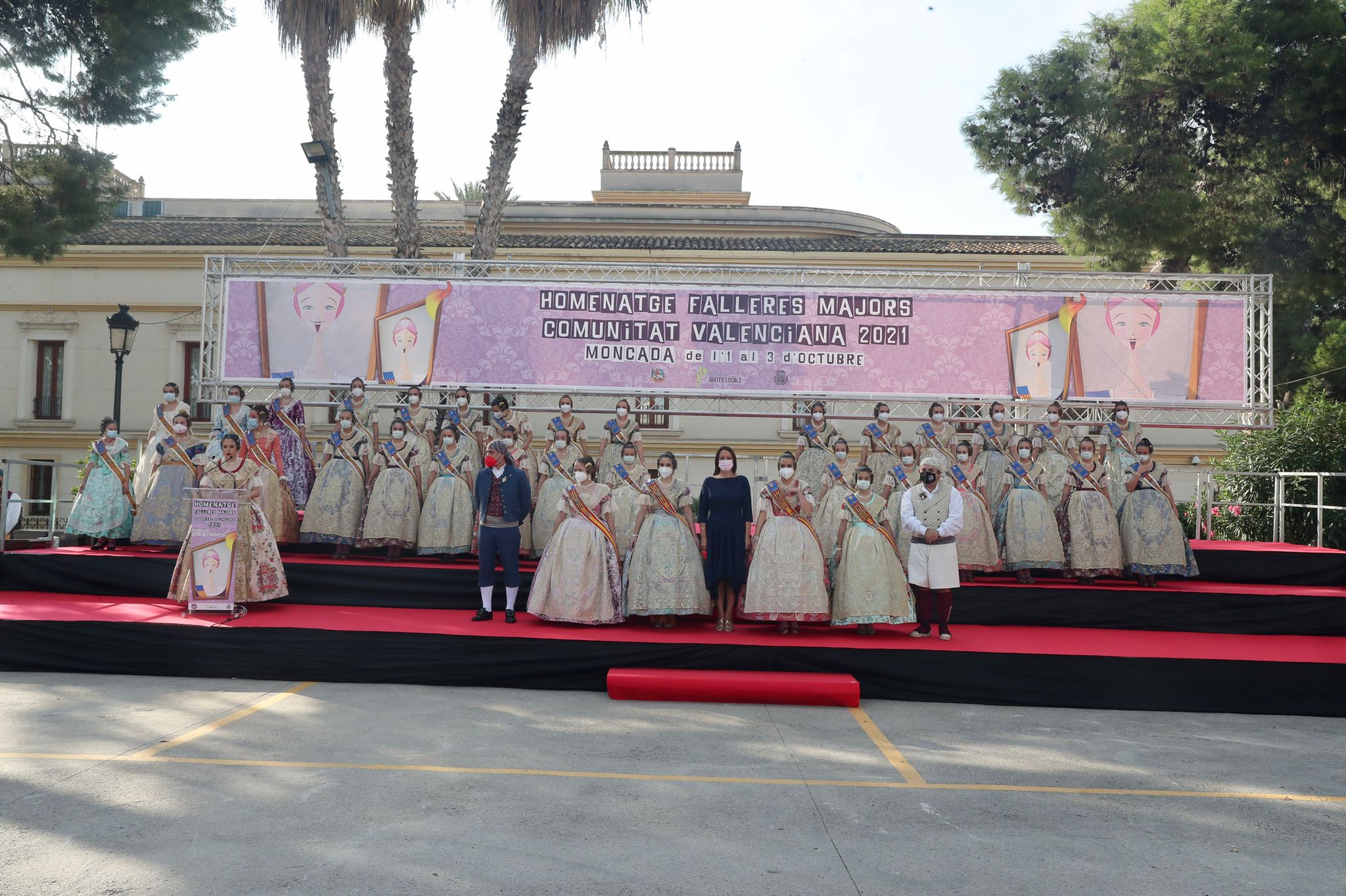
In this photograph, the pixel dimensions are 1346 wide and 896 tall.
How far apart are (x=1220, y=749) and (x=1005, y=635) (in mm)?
2096

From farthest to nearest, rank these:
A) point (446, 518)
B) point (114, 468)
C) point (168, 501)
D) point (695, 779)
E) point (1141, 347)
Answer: point (1141, 347), point (114, 468), point (168, 501), point (446, 518), point (695, 779)

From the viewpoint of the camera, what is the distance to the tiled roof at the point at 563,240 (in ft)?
70.4

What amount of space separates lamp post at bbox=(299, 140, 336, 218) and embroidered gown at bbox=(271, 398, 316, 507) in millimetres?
4055

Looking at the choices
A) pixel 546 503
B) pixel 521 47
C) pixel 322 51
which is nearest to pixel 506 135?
pixel 521 47

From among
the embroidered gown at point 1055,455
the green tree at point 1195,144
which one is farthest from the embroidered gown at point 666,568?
the green tree at point 1195,144

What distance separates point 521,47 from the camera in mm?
14266

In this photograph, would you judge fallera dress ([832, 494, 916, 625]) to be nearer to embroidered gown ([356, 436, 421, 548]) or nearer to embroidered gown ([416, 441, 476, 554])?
embroidered gown ([416, 441, 476, 554])

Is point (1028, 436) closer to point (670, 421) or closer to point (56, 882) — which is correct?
point (56, 882)

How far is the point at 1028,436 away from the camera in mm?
10148

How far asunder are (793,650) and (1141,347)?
560 cm

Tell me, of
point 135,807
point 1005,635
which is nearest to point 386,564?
point 135,807

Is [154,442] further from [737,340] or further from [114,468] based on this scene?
[737,340]

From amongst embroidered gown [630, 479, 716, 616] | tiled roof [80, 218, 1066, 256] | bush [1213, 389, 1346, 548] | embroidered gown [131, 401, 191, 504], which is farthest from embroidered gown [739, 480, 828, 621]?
tiled roof [80, 218, 1066, 256]

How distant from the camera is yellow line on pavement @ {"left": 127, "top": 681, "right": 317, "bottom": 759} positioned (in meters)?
5.32
